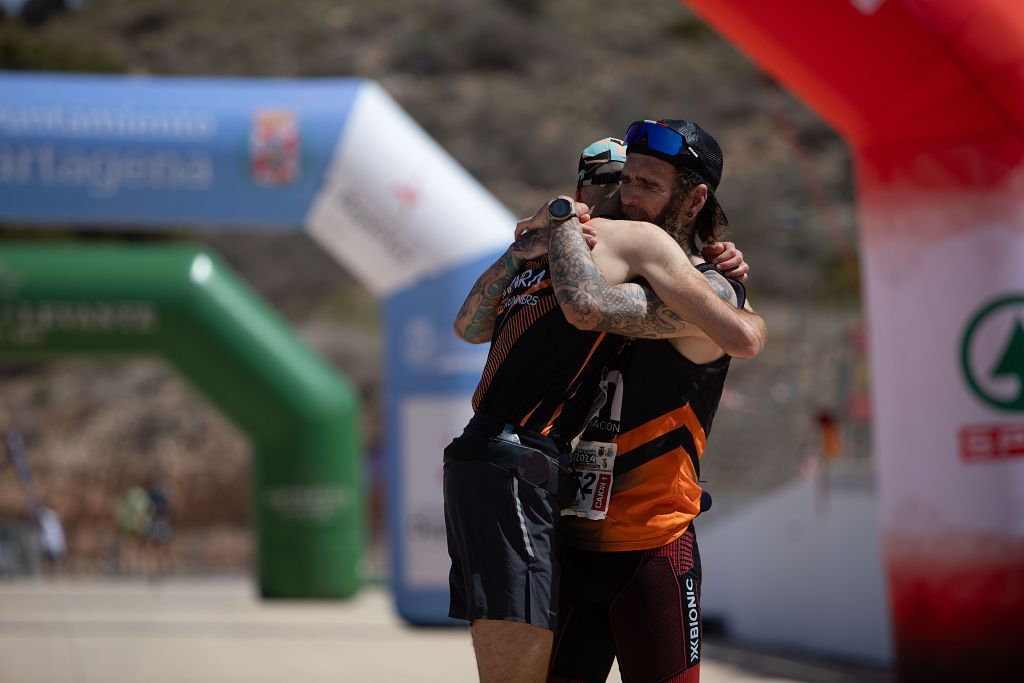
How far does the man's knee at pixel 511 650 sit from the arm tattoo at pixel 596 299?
0.61 m

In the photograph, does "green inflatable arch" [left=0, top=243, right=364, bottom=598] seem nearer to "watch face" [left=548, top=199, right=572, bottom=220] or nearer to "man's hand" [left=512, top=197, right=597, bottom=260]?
"man's hand" [left=512, top=197, right=597, bottom=260]

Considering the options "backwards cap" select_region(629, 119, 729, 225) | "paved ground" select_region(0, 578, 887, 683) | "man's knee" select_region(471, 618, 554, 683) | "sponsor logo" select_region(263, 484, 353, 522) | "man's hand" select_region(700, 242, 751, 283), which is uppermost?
"backwards cap" select_region(629, 119, 729, 225)

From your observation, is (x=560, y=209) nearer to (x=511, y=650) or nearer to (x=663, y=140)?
(x=663, y=140)

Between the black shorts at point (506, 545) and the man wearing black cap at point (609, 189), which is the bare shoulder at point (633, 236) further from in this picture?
the black shorts at point (506, 545)

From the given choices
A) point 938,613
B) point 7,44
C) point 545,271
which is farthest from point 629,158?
point 7,44

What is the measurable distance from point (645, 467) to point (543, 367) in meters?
0.32

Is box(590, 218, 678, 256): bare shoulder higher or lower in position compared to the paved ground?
higher

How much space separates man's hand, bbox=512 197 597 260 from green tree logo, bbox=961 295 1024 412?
3.18m

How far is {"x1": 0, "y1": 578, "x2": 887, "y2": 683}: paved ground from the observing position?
7.14m

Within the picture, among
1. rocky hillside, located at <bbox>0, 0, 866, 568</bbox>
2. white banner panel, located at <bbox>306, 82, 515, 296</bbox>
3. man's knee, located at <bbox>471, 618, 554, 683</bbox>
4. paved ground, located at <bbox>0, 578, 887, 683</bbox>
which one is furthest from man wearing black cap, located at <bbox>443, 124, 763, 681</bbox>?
rocky hillside, located at <bbox>0, 0, 866, 568</bbox>

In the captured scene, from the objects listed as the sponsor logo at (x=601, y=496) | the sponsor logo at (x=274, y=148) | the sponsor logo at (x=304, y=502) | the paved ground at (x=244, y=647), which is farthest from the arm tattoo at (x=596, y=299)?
the sponsor logo at (x=304, y=502)

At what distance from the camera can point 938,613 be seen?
5703mm

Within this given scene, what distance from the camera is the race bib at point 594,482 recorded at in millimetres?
2867

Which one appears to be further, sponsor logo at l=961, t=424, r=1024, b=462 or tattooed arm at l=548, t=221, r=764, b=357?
sponsor logo at l=961, t=424, r=1024, b=462
